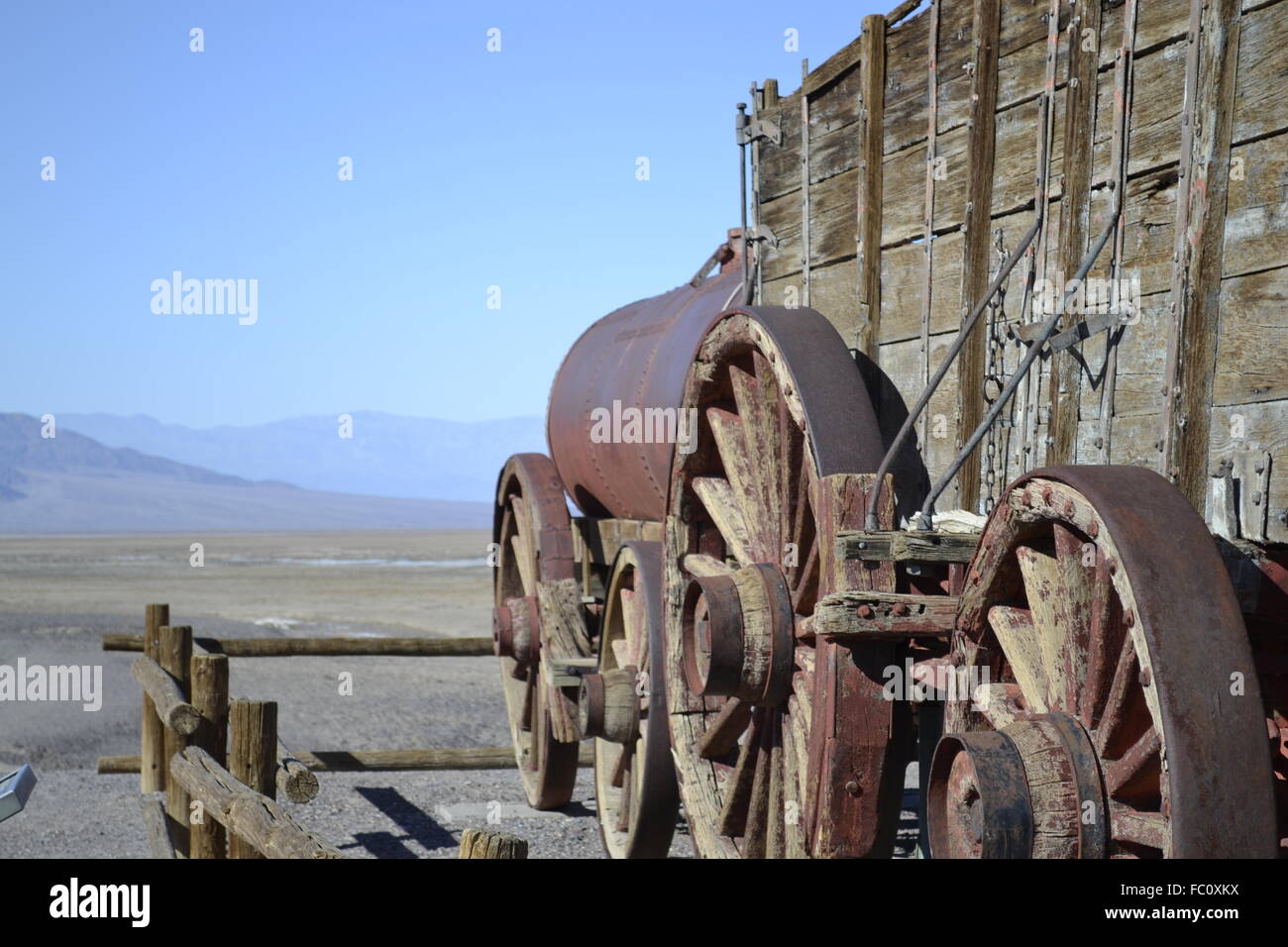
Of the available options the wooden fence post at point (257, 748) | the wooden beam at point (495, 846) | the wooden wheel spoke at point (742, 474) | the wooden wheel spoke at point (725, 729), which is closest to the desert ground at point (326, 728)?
the wooden fence post at point (257, 748)

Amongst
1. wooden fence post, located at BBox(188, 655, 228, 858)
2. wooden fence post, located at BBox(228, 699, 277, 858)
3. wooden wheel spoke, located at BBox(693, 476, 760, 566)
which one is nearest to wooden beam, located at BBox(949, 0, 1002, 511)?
wooden wheel spoke, located at BBox(693, 476, 760, 566)

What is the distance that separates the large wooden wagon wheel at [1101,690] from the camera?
1.95 meters

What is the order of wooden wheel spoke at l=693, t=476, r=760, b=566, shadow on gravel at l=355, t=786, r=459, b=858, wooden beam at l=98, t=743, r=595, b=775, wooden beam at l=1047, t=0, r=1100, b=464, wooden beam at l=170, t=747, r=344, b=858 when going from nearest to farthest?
1. wooden beam at l=1047, t=0, r=1100, b=464
2. wooden beam at l=170, t=747, r=344, b=858
3. wooden wheel spoke at l=693, t=476, r=760, b=566
4. shadow on gravel at l=355, t=786, r=459, b=858
5. wooden beam at l=98, t=743, r=595, b=775

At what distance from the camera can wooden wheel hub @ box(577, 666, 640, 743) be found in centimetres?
505

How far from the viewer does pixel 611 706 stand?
16.6ft

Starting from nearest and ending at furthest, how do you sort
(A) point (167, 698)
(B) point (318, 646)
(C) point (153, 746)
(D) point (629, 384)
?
(A) point (167, 698), (D) point (629, 384), (C) point (153, 746), (B) point (318, 646)

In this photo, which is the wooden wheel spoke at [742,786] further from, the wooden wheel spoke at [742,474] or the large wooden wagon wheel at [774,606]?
the wooden wheel spoke at [742,474]

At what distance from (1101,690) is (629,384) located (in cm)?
349

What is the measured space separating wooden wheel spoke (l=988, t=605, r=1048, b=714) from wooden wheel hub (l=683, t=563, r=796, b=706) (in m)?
0.95

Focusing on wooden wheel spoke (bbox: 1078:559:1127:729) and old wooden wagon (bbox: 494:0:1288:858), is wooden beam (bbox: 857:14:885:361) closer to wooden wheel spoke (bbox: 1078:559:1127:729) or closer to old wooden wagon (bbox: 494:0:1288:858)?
old wooden wagon (bbox: 494:0:1288:858)

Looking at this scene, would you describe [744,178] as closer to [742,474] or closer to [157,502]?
[742,474]

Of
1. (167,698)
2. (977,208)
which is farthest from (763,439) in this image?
(167,698)
